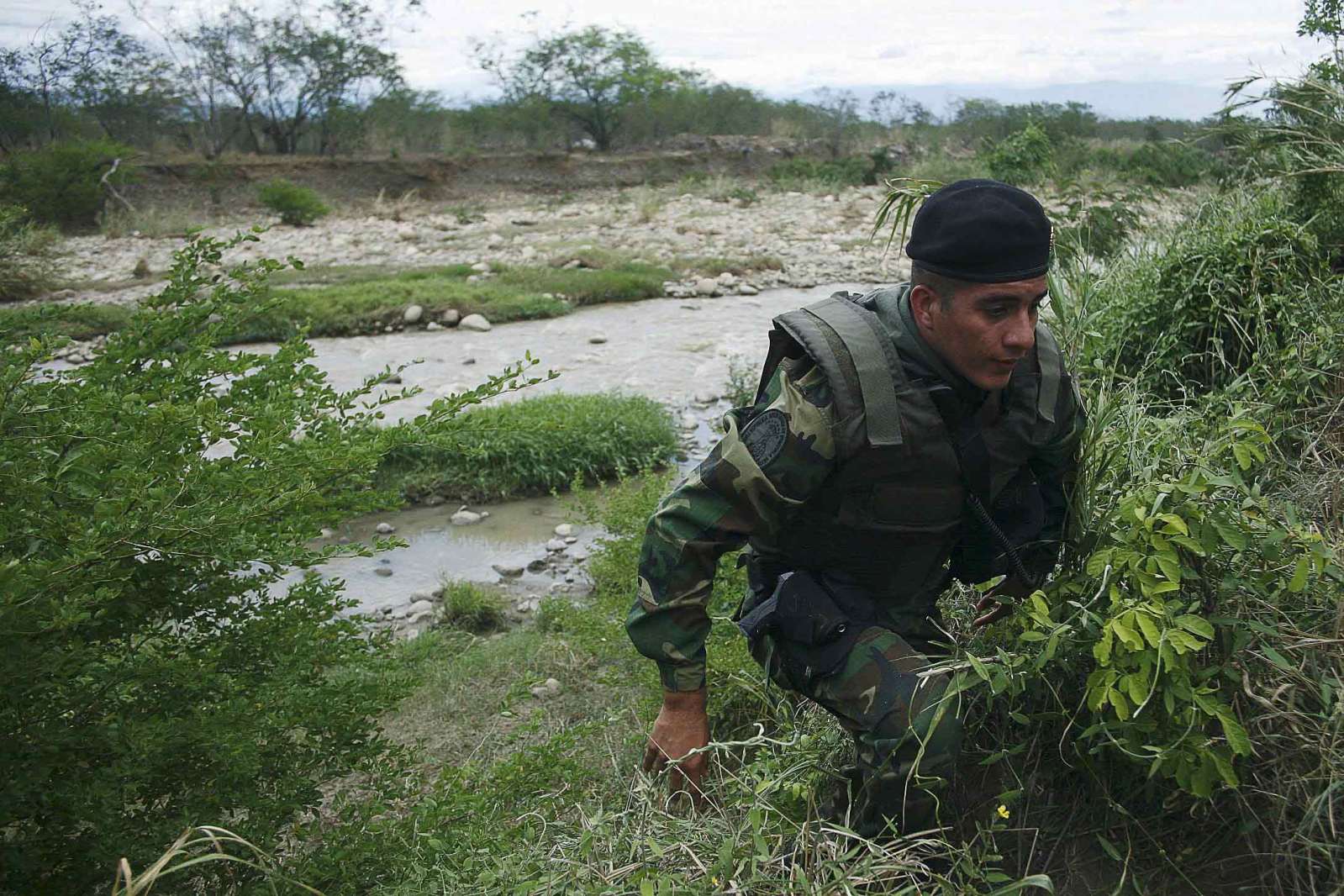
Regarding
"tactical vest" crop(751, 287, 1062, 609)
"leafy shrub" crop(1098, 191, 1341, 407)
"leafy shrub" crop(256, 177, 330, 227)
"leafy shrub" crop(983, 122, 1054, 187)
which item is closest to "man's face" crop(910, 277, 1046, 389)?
"tactical vest" crop(751, 287, 1062, 609)

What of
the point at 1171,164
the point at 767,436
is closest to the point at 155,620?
the point at 767,436

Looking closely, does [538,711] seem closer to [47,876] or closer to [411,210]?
[47,876]

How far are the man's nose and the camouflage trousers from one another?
63cm

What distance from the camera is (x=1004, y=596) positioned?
2258 mm

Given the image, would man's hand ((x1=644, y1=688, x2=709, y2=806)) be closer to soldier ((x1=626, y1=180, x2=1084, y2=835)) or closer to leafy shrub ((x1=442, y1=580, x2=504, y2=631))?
soldier ((x1=626, y1=180, x2=1084, y2=835))

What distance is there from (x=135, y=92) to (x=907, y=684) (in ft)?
74.5

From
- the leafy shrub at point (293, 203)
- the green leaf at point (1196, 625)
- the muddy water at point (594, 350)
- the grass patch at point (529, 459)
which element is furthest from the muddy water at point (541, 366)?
the leafy shrub at point (293, 203)

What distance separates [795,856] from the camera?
1.87 meters

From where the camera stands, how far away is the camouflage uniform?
6.65 ft

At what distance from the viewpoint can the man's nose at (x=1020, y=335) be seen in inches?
79.7

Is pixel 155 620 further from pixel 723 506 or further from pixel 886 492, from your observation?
pixel 886 492

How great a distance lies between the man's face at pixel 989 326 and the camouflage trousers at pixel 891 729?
0.57 metres

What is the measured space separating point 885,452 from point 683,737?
2.28 feet

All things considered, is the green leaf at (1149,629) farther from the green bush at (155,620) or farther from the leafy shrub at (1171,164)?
the leafy shrub at (1171,164)
